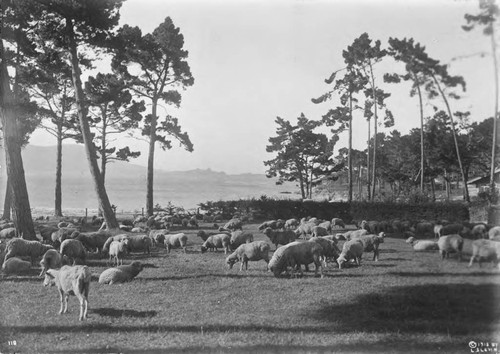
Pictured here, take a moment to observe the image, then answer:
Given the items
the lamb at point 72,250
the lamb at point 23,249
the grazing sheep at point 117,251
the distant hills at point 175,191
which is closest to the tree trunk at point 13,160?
the lamb at point 23,249

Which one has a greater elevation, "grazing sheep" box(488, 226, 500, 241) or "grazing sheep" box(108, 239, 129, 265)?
"grazing sheep" box(488, 226, 500, 241)

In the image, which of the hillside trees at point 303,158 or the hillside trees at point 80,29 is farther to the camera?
the hillside trees at point 303,158

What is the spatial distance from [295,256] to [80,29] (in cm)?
1546

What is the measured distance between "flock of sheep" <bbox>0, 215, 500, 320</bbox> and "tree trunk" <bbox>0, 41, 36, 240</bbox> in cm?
101

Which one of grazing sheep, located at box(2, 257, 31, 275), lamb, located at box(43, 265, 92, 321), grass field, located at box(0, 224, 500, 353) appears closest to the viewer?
grass field, located at box(0, 224, 500, 353)

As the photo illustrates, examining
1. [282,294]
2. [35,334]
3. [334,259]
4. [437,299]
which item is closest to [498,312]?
[437,299]

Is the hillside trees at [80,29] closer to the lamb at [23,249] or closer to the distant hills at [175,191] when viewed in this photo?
the lamb at [23,249]

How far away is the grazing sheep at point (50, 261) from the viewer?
1268 cm

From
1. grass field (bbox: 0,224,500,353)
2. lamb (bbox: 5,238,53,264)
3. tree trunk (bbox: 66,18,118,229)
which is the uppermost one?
tree trunk (bbox: 66,18,118,229)

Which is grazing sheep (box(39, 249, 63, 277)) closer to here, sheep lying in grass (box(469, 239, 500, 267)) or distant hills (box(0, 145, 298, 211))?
sheep lying in grass (box(469, 239, 500, 267))

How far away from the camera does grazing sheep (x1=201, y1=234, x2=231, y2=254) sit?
714 inches

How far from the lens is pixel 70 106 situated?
35438 mm

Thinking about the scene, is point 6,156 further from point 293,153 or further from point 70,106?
point 293,153

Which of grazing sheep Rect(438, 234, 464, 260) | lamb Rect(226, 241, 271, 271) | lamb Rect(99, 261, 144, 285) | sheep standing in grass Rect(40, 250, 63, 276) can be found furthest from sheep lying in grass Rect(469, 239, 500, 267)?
sheep standing in grass Rect(40, 250, 63, 276)
